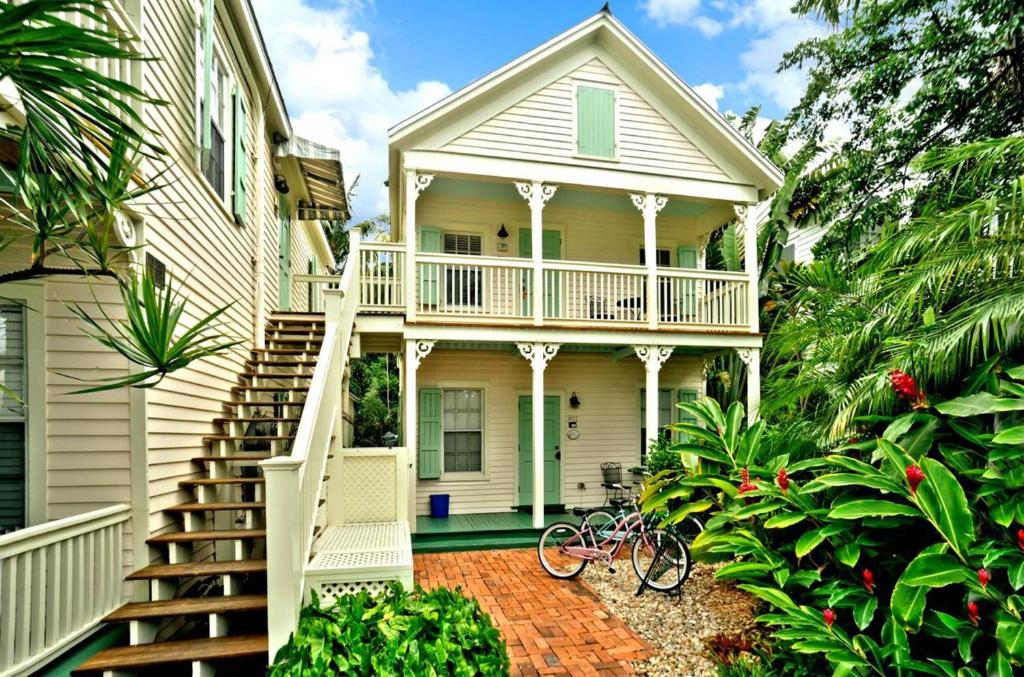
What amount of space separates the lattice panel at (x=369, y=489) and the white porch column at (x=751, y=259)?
6.28m

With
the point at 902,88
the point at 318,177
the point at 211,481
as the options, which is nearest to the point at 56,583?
the point at 211,481

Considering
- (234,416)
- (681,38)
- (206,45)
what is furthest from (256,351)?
(681,38)

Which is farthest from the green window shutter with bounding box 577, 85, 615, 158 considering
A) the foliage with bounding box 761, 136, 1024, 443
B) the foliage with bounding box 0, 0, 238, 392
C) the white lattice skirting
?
the foliage with bounding box 0, 0, 238, 392

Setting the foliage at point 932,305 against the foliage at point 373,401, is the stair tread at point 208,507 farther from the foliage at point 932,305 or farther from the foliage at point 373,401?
the foliage at point 373,401

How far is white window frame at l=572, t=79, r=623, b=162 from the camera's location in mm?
8344

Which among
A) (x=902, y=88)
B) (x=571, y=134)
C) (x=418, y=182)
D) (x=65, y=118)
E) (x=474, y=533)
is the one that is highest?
(x=902, y=88)

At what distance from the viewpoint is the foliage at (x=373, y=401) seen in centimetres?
1719

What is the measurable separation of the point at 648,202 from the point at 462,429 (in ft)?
16.3

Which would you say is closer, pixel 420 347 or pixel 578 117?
pixel 420 347

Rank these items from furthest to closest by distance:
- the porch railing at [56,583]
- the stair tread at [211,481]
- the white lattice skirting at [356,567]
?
the stair tread at [211,481] < the white lattice skirting at [356,567] < the porch railing at [56,583]

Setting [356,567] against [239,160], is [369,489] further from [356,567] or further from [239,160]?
[239,160]

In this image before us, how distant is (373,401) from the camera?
18391 mm

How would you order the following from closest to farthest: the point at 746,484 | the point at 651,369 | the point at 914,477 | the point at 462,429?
the point at 914,477, the point at 746,484, the point at 651,369, the point at 462,429

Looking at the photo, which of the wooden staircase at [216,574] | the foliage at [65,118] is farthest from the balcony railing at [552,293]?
the foliage at [65,118]
